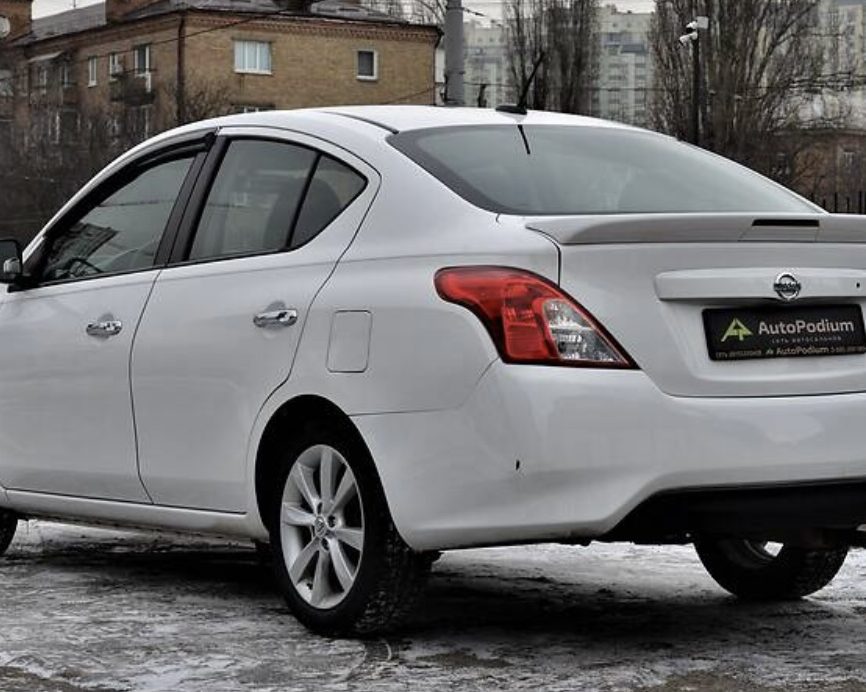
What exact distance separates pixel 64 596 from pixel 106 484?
393mm

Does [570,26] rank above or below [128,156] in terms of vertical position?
above

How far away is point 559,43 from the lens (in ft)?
198

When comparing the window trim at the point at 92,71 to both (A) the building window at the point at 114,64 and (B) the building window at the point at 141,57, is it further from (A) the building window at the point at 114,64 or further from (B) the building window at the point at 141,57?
(B) the building window at the point at 141,57

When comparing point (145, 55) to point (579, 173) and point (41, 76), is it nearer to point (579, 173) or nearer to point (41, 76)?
point (41, 76)

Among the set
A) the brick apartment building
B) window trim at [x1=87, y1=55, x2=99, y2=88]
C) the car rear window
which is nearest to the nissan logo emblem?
the car rear window

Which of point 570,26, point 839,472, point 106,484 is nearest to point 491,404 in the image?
point 839,472

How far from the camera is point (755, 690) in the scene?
176 inches

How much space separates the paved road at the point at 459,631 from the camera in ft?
15.2

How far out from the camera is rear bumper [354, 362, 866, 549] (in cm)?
449

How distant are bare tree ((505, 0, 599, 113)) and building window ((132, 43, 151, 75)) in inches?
510

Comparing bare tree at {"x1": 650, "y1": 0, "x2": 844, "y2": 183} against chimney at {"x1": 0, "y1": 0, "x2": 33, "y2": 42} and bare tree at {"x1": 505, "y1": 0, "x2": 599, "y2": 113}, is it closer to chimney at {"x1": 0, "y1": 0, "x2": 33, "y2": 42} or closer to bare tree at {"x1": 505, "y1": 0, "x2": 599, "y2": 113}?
bare tree at {"x1": 505, "y1": 0, "x2": 599, "y2": 113}

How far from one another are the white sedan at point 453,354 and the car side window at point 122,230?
2 centimetres

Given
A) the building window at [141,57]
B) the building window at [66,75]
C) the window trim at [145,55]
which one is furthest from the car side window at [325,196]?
the building window at [66,75]

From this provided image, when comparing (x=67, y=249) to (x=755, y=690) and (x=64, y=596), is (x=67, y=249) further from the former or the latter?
(x=755, y=690)
